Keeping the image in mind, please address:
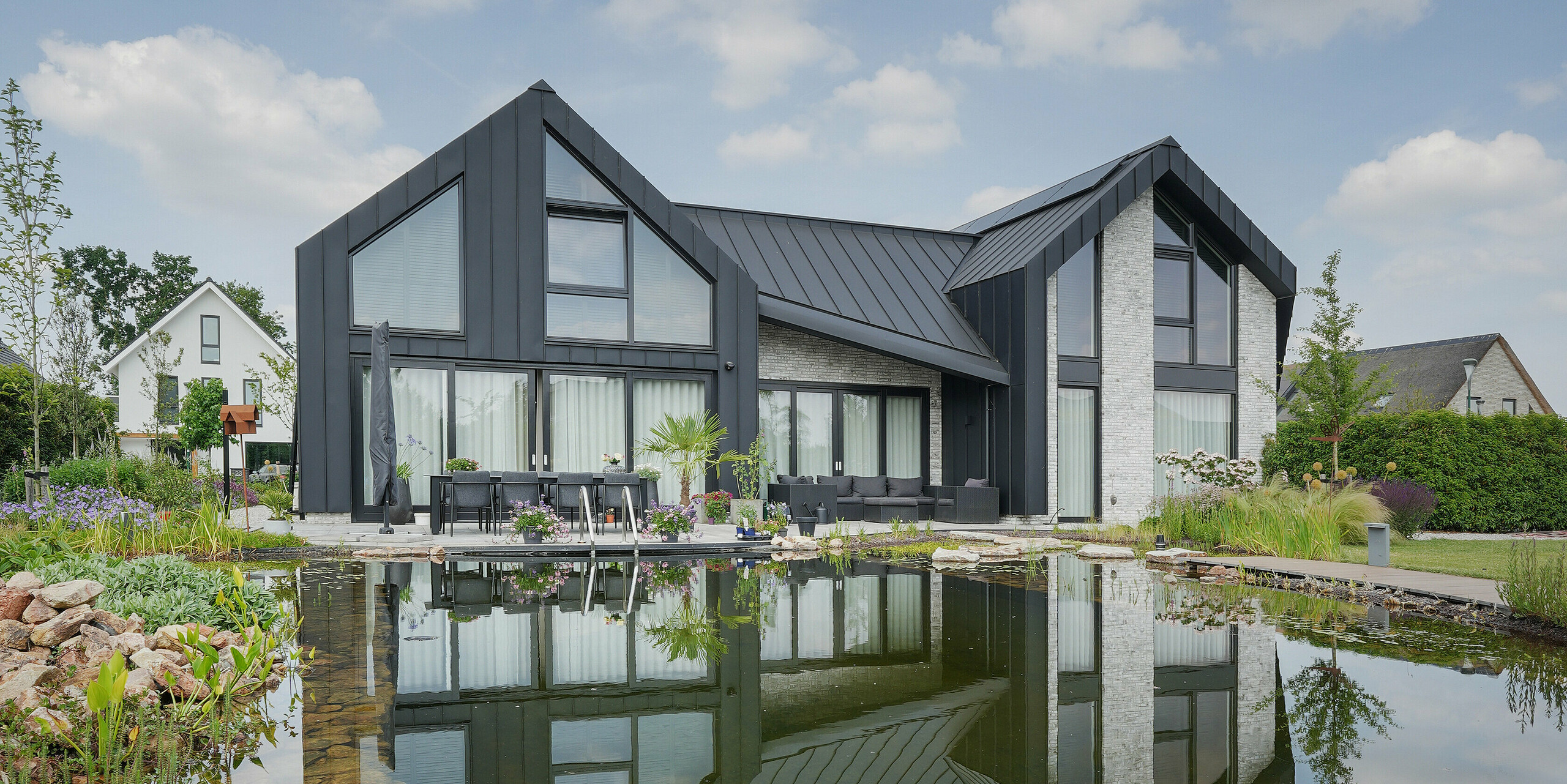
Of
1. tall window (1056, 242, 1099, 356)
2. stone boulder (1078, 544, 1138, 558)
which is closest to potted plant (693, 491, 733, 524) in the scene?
stone boulder (1078, 544, 1138, 558)

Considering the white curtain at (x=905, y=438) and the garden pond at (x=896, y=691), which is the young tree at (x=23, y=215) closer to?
the garden pond at (x=896, y=691)

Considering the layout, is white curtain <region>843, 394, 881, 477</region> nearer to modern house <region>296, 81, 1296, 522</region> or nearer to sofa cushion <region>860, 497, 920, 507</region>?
modern house <region>296, 81, 1296, 522</region>

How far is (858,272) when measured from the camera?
52.4 feet

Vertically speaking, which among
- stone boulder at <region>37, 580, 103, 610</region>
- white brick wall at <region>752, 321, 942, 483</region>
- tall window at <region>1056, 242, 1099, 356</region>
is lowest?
stone boulder at <region>37, 580, 103, 610</region>

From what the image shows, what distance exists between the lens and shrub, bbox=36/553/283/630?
4.65 metres

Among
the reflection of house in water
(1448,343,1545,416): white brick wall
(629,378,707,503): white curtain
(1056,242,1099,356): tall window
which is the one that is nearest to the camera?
the reflection of house in water

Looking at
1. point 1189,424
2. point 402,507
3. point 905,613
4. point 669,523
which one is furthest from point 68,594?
point 1189,424

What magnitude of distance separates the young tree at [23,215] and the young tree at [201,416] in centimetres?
1410

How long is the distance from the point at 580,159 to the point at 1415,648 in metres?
11.5

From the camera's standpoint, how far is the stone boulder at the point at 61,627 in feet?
13.2

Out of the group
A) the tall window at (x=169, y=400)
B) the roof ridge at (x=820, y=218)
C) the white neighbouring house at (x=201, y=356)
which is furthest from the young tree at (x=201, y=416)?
the roof ridge at (x=820, y=218)

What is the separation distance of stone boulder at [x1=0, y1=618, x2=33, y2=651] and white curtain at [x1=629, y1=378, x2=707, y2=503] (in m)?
9.40

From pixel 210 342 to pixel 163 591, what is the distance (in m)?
27.9

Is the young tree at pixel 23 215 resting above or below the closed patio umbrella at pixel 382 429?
above
